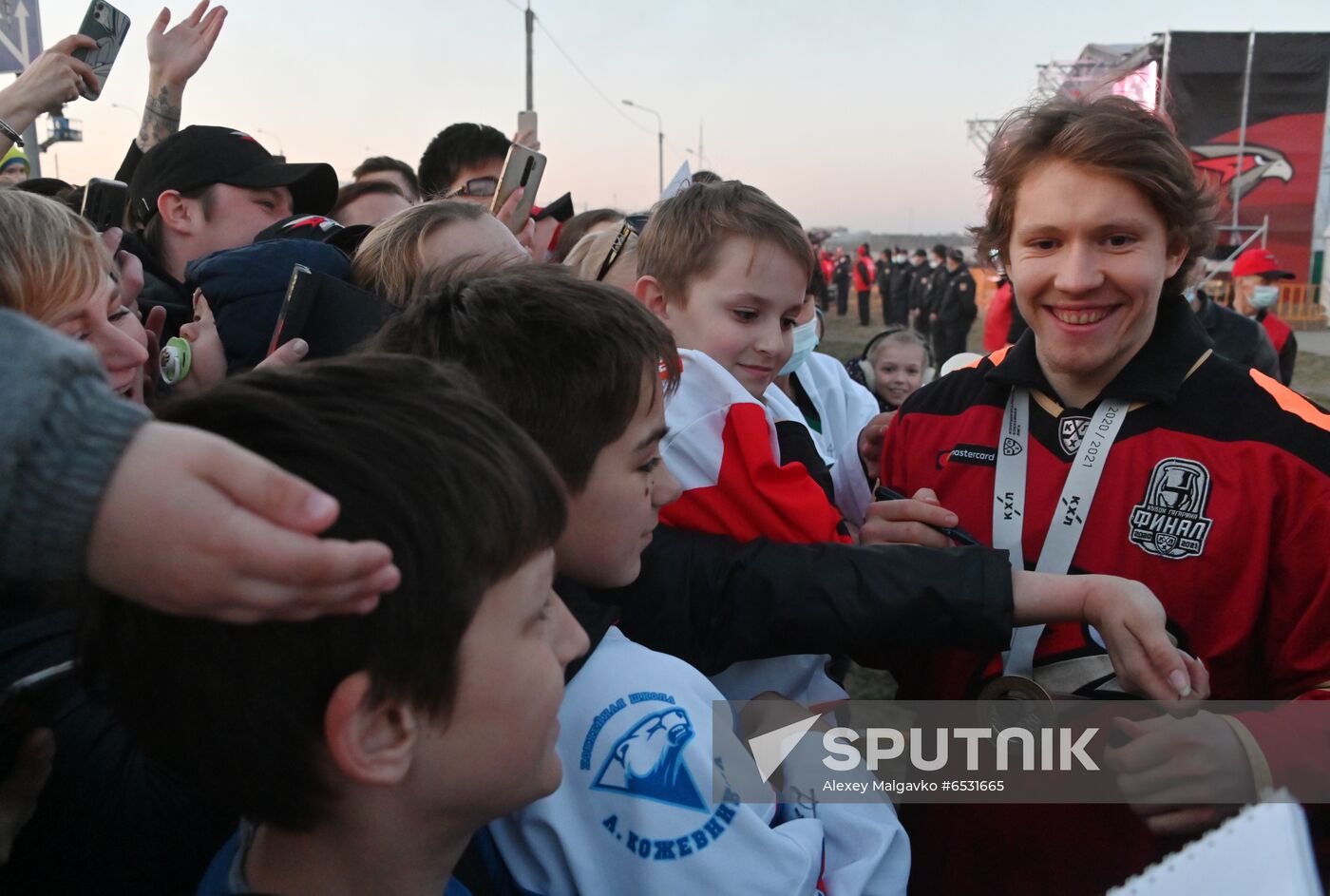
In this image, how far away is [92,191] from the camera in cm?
260

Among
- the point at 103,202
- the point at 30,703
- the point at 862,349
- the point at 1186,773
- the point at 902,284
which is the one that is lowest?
the point at 862,349

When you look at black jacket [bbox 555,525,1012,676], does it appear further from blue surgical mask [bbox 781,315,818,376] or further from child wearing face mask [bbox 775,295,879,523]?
blue surgical mask [bbox 781,315,818,376]

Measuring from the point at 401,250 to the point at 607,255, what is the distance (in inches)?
30.4

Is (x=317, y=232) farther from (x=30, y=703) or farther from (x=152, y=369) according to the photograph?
(x=30, y=703)

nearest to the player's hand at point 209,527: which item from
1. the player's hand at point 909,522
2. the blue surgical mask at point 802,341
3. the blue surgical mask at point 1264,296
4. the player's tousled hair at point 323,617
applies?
the player's tousled hair at point 323,617

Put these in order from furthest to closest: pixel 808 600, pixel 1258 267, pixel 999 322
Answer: pixel 999 322, pixel 1258 267, pixel 808 600

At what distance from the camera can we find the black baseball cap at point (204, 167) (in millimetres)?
3340

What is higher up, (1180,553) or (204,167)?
(204,167)

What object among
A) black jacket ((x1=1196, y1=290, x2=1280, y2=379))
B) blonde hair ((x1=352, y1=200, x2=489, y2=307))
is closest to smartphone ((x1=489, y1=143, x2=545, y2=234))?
blonde hair ((x1=352, y1=200, x2=489, y2=307))

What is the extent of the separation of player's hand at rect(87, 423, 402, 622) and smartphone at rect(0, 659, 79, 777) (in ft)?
1.98

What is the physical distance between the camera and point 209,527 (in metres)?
0.68

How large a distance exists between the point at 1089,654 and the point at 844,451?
4.00 feet

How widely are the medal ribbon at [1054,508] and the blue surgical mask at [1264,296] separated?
24.0ft

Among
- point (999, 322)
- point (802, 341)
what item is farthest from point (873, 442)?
point (999, 322)
